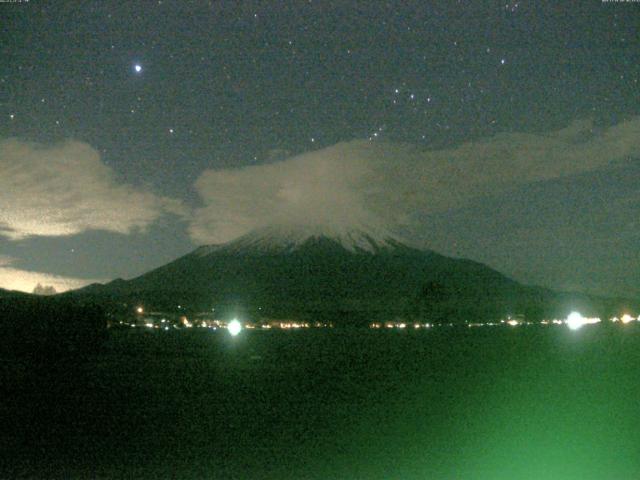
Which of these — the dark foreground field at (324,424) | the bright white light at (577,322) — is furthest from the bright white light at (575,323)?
the dark foreground field at (324,424)

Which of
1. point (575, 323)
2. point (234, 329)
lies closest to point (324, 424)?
point (234, 329)

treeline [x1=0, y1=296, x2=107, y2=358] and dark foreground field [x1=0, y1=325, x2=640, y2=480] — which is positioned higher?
treeline [x1=0, y1=296, x2=107, y2=358]

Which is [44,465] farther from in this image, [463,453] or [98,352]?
[98,352]

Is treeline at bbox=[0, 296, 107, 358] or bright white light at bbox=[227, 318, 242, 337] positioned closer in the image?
treeline at bbox=[0, 296, 107, 358]

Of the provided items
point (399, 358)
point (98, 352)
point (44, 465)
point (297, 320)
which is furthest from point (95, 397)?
point (297, 320)

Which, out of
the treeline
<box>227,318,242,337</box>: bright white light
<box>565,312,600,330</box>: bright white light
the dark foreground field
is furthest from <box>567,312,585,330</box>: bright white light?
the dark foreground field

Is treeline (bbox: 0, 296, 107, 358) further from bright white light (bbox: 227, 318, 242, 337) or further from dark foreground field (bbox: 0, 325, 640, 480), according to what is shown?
bright white light (bbox: 227, 318, 242, 337)

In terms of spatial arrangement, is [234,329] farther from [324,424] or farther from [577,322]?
[324,424]
